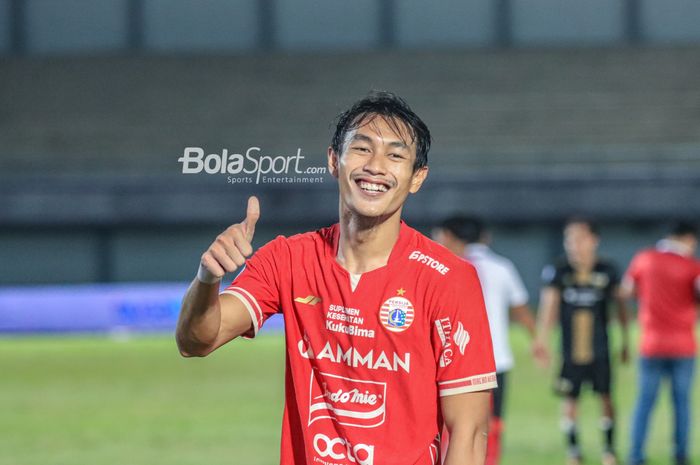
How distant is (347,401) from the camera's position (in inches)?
144

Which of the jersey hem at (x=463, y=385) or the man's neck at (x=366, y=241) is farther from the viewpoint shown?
the man's neck at (x=366, y=241)

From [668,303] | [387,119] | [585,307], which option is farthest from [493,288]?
[387,119]

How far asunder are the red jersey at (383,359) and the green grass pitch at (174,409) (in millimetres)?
6885

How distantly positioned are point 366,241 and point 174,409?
35.5 feet

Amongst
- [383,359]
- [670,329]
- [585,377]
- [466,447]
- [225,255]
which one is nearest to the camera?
[225,255]

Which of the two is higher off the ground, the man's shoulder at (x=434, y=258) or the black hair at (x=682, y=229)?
the black hair at (x=682, y=229)

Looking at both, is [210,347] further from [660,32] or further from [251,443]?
[660,32]

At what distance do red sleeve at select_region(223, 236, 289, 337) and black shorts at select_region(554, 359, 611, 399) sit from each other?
714cm

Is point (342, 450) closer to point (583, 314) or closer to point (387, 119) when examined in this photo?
point (387, 119)

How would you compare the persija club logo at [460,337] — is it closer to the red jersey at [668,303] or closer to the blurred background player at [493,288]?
the blurred background player at [493,288]

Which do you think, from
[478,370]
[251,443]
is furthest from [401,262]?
[251,443]

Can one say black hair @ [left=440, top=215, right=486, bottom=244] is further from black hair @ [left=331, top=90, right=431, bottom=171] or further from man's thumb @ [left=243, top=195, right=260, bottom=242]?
man's thumb @ [left=243, top=195, right=260, bottom=242]

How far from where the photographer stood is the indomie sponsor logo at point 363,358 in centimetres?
363

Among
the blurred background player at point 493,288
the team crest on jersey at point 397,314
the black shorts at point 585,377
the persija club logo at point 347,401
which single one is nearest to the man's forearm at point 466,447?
the persija club logo at point 347,401
